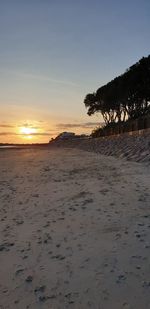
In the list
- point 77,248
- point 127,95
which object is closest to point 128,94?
point 127,95

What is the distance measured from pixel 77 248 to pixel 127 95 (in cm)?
4502

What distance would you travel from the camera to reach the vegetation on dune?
45.0 m

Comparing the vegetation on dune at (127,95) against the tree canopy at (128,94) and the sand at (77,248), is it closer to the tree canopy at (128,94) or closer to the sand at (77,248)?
the tree canopy at (128,94)

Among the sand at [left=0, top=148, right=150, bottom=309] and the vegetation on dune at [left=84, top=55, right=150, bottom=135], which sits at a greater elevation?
the vegetation on dune at [left=84, top=55, right=150, bottom=135]

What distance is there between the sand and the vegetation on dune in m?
29.7

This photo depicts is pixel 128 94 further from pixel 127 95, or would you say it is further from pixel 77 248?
pixel 77 248

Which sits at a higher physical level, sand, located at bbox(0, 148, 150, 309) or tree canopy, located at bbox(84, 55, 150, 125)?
tree canopy, located at bbox(84, 55, 150, 125)

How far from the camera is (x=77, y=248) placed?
5.32 metres

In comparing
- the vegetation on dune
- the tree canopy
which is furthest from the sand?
the tree canopy

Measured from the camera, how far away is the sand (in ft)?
13.6

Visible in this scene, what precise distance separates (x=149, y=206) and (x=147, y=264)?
246 cm

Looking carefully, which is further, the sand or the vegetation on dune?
the vegetation on dune

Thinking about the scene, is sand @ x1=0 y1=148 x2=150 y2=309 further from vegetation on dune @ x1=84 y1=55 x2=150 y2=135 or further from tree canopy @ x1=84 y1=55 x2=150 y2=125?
tree canopy @ x1=84 y1=55 x2=150 y2=125

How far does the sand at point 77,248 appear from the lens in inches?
163
